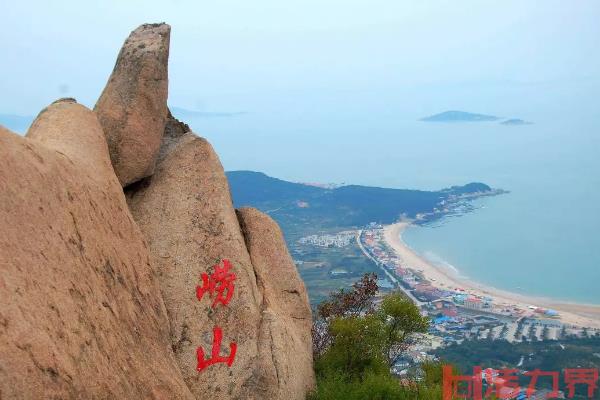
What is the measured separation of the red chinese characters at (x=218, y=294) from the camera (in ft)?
34.5

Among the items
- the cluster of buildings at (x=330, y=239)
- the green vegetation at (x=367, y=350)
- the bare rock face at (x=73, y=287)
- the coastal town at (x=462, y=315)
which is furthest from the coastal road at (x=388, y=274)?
the bare rock face at (x=73, y=287)

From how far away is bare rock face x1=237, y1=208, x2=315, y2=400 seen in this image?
1139cm

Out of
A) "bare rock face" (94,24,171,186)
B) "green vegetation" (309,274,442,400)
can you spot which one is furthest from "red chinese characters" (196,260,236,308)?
"green vegetation" (309,274,442,400)

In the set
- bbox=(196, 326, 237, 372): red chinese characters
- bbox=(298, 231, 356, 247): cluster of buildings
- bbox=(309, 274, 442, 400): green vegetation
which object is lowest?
bbox=(298, 231, 356, 247): cluster of buildings

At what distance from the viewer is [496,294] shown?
63.4 meters

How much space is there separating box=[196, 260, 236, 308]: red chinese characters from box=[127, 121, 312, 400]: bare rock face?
3.5 inches

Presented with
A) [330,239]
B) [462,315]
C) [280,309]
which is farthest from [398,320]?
[330,239]

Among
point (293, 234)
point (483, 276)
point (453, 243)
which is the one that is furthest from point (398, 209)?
point (483, 276)

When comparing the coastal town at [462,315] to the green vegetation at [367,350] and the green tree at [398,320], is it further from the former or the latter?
the green tree at [398,320]

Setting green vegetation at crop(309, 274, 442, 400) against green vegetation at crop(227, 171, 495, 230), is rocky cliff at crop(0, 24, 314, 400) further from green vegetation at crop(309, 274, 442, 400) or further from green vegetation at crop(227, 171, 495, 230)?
green vegetation at crop(227, 171, 495, 230)

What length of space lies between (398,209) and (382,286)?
48.2 meters

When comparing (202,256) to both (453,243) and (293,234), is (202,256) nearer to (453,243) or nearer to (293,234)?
(293,234)

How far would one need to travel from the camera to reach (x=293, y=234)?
8794 cm

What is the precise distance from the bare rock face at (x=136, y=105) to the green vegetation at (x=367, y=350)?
21.8 ft
